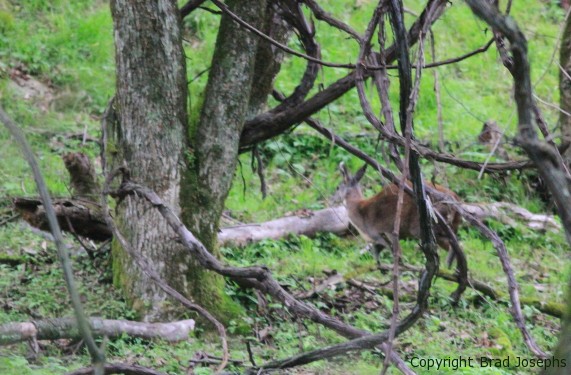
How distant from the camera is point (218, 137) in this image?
21.0 ft

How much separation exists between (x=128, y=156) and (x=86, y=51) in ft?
22.5

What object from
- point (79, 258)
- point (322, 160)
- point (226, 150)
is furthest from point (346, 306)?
point (322, 160)

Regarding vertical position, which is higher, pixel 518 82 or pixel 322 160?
pixel 518 82

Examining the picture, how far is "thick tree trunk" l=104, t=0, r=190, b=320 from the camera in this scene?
5938 millimetres

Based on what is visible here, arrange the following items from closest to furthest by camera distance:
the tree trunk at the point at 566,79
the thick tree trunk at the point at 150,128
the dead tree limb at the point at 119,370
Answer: the dead tree limb at the point at 119,370, the thick tree trunk at the point at 150,128, the tree trunk at the point at 566,79

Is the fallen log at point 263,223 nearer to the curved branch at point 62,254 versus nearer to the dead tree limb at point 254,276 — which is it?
the dead tree limb at point 254,276

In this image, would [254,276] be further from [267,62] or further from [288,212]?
[288,212]

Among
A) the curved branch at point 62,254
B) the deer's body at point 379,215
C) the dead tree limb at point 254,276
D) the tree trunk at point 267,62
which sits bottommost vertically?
the deer's body at point 379,215

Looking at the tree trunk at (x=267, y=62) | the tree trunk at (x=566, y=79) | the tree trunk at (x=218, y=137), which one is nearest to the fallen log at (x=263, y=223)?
the tree trunk at (x=218, y=137)

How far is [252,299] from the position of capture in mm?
6953

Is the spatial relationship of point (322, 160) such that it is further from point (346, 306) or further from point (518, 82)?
point (518, 82)

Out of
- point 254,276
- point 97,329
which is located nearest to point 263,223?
point 97,329

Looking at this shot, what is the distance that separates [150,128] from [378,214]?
5.37 metres

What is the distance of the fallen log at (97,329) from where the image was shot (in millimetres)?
4668
